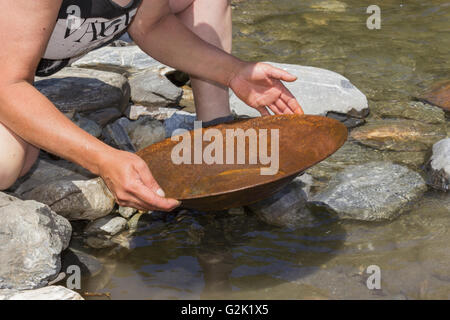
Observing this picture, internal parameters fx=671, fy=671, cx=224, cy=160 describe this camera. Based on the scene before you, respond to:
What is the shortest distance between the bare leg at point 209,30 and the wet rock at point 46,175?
75 centimetres

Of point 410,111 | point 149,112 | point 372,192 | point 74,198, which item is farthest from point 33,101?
point 410,111

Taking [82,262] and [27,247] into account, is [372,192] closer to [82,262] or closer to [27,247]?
[82,262]

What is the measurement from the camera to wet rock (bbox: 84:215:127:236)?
3.27 m

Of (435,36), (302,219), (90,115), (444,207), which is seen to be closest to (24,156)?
(90,115)

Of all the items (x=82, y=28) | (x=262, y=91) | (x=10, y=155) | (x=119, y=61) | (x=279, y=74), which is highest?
(x=82, y=28)

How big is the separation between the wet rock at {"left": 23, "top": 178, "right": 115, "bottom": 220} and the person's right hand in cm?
84

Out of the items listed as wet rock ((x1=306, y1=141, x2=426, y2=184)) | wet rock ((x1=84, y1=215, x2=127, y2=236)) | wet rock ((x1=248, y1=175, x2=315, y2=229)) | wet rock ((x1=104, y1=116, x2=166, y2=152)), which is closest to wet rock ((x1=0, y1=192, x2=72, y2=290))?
wet rock ((x1=84, y1=215, x2=127, y2=236))

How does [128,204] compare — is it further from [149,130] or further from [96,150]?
[149,130]

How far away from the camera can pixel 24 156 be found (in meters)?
3.10

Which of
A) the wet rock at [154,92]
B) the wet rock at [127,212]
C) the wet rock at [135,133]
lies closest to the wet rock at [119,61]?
the wet rock at [154,92]

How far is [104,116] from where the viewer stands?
421cm

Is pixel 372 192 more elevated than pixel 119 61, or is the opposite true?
pixel 119 61

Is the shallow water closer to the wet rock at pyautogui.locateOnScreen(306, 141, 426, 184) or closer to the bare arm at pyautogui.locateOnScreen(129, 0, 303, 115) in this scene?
the wet rock at pyautogui.locateOnScreen(306, 141, 426, 184)

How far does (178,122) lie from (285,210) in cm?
115
